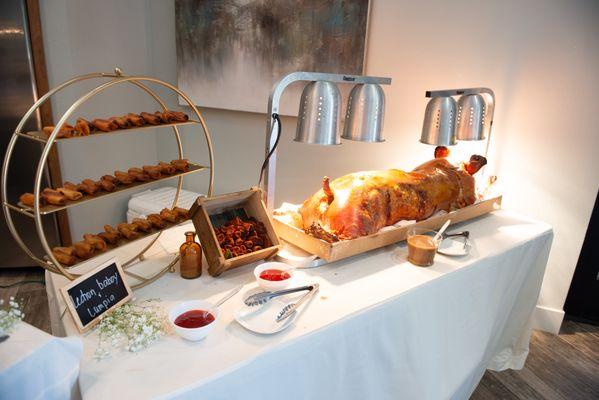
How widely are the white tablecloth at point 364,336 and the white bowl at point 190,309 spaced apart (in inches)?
1.1

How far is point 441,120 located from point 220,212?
976 mm

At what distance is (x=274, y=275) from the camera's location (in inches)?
51.8

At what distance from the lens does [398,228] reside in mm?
1661

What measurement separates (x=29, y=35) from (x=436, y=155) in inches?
97.1

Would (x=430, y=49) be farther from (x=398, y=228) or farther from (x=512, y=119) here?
(x=398, y=228)

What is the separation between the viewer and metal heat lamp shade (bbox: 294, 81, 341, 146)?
4.46ft

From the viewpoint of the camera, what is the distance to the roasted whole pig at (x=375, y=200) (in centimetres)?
156

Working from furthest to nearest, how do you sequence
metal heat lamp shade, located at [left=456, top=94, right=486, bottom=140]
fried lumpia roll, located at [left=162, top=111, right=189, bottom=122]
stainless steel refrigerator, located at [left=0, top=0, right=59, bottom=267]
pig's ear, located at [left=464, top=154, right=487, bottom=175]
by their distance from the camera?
stainless steel refrigerator, located at [left=0, top=0, right=59, bottom=267], pig's ear, located at [left=464, top=154, right=487, bottom=175], metal heat lamp shade, located at [left=456, top=94, right=486, bottom=140], fried lumpia roll, located at [left=162, top=111, right=189, bottom=122]

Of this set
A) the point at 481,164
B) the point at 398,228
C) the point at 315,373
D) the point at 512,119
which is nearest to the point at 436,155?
the point at 481,164

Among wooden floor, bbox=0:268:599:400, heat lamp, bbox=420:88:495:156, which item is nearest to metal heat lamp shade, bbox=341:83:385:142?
heat lamp, bbox=420:88:495:156

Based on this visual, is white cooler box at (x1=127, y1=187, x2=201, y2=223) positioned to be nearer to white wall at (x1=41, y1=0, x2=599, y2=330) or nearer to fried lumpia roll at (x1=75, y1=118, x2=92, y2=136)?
white wall at (x1=41, y1=0, x2=599, y2=330)

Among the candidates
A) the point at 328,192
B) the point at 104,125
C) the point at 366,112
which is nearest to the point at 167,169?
the point at 104,125

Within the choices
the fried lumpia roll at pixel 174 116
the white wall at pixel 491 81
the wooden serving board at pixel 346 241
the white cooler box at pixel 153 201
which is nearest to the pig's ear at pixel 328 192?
the wooden serving board at pixel 346 241

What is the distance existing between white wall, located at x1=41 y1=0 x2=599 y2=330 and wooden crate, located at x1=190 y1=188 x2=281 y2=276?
1.39 meters
